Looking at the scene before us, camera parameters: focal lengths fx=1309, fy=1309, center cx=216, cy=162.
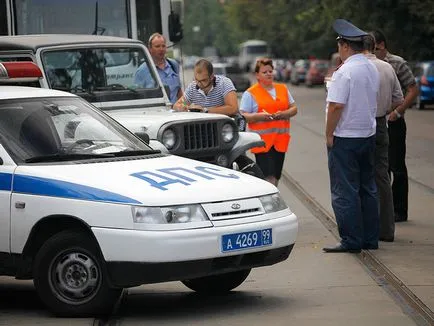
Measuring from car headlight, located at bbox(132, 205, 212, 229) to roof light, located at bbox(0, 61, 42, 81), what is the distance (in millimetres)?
2455

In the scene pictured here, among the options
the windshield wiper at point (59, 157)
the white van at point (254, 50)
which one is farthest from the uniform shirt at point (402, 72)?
the white van at point (254, 50)

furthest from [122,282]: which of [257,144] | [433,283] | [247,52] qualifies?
[247,52]

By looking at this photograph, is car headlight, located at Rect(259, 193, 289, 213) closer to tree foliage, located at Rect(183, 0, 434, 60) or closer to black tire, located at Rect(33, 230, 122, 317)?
black tire, located at Rect(33, 230, 122, 317)

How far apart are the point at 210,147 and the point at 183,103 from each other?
1.59m

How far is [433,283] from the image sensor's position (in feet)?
32.0

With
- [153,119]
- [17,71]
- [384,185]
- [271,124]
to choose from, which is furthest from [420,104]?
[17,71]

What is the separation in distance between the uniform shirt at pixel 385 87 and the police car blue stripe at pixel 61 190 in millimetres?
4222

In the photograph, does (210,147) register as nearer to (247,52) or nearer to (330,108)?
(330,108)

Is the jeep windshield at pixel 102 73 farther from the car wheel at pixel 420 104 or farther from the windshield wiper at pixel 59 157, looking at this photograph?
the car wheel at pixel 420 104

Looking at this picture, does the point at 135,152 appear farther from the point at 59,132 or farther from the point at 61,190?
the point at 61,190

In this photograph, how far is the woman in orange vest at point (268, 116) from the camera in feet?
44.3

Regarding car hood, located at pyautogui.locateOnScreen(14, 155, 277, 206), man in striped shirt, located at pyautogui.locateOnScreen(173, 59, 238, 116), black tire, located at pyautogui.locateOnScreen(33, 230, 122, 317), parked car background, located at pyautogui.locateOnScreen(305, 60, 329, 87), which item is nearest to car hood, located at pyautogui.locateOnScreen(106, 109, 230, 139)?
man in striped shirt, located at pyautogui.locateOnScreen(173, 59, 238, 116)

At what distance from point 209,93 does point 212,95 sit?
4 centimetres

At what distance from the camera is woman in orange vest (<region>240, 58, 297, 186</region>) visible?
1350 cm
